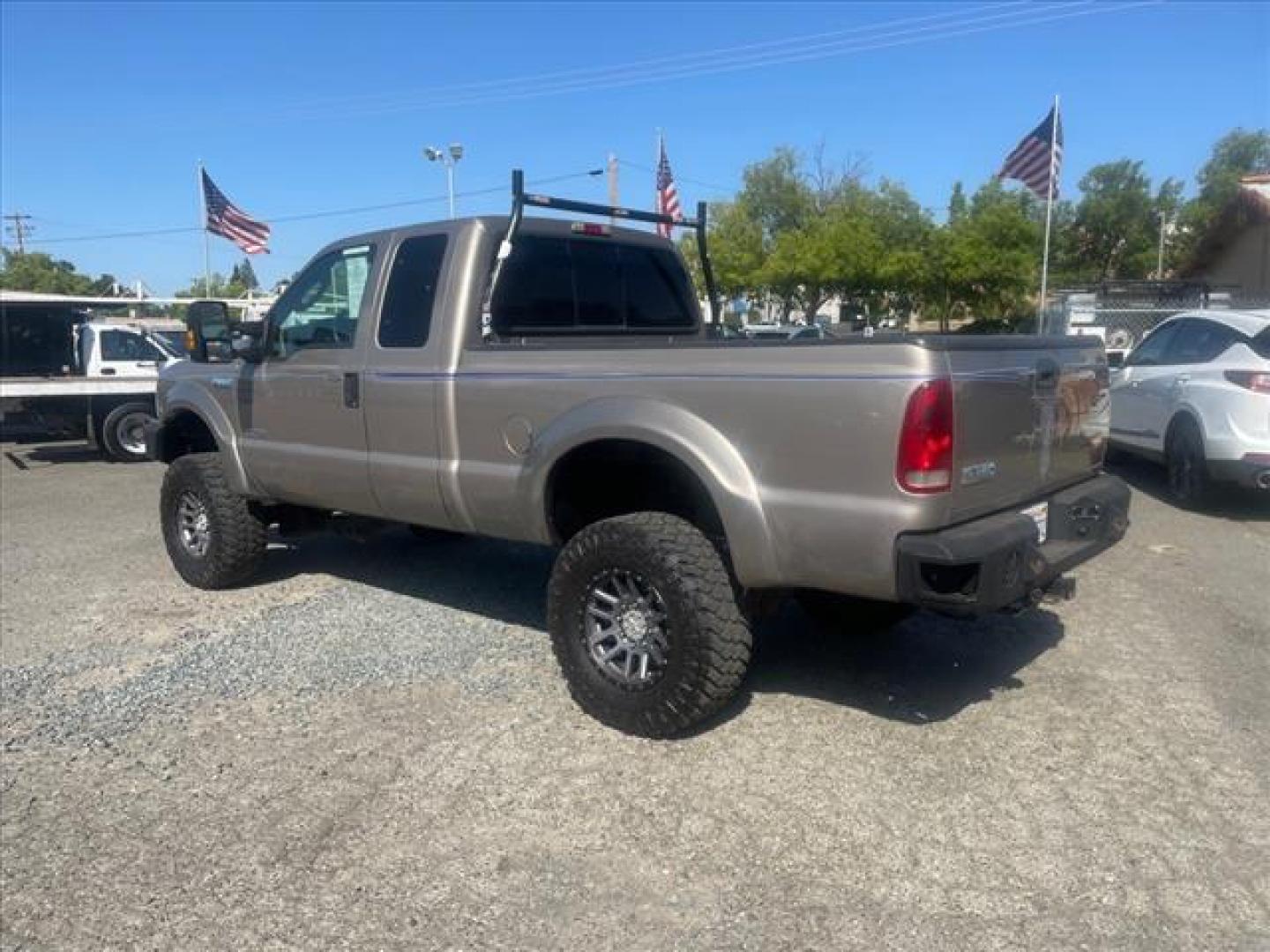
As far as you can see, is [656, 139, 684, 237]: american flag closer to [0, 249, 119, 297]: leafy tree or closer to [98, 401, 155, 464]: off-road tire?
[98, 401, 155, 464]: off-road tire

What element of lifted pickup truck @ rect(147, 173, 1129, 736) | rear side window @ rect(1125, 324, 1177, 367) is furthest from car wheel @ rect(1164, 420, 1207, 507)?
lifted pickup truck @ rect(147, 173, 1129, 736)

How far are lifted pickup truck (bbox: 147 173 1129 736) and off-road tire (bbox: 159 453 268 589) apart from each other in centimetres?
3

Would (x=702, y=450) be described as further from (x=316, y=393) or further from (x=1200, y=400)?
(x=1200, y=400)

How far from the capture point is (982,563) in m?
3.42

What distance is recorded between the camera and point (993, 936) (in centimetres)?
283

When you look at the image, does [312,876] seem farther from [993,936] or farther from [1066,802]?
[1066,802]

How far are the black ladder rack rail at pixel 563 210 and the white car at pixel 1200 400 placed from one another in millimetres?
4525

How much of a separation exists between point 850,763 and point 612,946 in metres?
1.38

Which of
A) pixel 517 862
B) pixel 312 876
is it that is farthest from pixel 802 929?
pixel 312 876

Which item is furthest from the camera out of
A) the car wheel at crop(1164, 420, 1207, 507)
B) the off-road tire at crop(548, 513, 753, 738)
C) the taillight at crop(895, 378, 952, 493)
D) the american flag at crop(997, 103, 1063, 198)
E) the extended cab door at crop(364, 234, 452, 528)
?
the american flag at crop(997, 103, 1063, 198)

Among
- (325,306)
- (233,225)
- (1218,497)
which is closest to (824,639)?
(325,306)

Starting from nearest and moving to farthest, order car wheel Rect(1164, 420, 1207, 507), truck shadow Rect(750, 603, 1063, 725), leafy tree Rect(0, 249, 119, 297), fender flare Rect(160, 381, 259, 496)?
truck shadow Rect(750, 603, 1063, 725), fender flare Rect(160, 381, 259, 496), car wheel Rect(1164, 420, 1207, 507), leafy tree Rect(0, 249, 119, 297)

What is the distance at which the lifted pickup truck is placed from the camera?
3469 mm

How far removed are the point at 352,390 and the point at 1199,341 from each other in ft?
23.8
